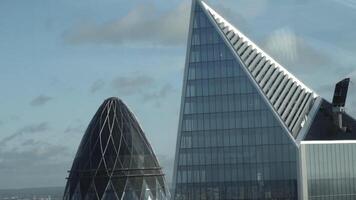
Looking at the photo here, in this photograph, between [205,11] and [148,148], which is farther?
[148,148]

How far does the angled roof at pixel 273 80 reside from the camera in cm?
8538

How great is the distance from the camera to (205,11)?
301 ft

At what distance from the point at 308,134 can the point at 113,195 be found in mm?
30754

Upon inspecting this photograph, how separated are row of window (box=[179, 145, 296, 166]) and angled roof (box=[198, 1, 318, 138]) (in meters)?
2.80

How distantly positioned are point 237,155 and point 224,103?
717cm

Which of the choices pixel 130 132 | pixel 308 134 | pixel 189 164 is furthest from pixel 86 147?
pixel 308 134

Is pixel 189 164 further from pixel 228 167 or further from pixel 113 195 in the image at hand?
pixel 113 195

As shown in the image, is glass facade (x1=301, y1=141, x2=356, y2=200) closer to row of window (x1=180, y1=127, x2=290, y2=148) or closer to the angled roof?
the angled roof

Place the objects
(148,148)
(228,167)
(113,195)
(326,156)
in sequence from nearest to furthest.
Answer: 1. (326,156)
2. (228,167)
3. (113,195)
4. (148,148)

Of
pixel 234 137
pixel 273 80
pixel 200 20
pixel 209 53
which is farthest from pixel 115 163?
pixel 273 80

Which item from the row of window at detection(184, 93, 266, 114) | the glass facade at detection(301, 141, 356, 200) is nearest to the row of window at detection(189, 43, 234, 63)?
the row of window at detection(184, 93, 266, 114)

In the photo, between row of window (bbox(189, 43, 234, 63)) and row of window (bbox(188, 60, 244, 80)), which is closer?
row of window (bbox(188, 60, 244, 80))

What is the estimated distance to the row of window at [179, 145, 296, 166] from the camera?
274 ft

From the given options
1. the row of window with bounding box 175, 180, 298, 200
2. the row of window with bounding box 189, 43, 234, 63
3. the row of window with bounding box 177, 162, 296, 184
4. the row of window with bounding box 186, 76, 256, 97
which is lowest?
the row of window with bounding box 175, 180, 298, 200
